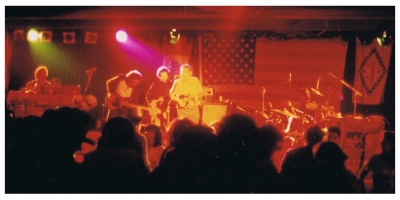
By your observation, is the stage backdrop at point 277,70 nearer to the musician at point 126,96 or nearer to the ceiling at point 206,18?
the ceiling at point 206,18

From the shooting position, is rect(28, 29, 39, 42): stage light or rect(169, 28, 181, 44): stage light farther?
rect(28, 29, 39, 42): stage light

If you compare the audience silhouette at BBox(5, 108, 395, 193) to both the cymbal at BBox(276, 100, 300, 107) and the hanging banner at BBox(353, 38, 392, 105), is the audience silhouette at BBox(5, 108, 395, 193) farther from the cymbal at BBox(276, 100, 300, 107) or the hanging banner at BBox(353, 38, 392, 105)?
the hanging banner at BBox(353, 38, 392, 105)

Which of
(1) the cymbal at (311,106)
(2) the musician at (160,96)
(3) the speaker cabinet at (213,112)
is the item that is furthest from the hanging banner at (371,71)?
(2) the musician at (160,96)

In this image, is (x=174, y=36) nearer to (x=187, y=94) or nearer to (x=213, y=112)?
(x=187, y=94)

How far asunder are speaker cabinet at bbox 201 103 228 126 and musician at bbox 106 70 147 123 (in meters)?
1.28

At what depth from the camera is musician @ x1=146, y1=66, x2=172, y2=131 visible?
909 centimetres

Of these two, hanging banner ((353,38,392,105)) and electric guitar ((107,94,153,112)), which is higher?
hanging banner ((353,38,392,105))

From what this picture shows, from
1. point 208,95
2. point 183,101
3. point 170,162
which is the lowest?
point 170,162

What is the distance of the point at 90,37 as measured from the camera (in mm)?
9680

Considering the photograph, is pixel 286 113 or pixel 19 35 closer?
pixel 286 113

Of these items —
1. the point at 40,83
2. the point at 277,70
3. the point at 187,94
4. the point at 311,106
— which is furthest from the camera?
the point at 40,83

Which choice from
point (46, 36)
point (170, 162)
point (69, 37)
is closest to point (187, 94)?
point (69, 37)

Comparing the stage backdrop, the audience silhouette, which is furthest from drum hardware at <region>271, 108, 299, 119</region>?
the audience silhouette

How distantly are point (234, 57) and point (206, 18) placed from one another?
3.25ft
